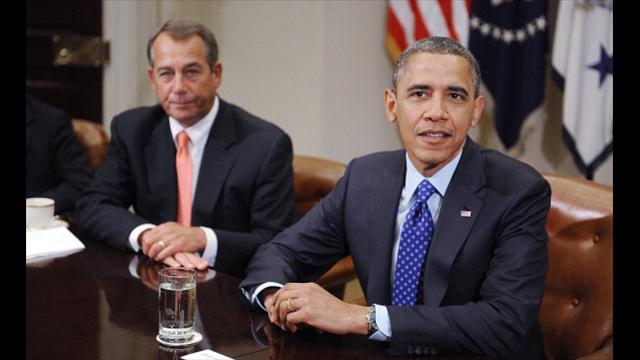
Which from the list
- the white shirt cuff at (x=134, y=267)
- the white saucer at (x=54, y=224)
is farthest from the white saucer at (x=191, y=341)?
the white saucer at (x=54, y=224)

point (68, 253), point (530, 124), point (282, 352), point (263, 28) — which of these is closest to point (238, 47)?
point (263, 28)

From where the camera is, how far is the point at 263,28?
13.5 ft

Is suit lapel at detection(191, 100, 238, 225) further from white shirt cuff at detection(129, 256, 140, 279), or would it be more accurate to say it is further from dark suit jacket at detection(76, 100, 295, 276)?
white shirt cuff at detection(129, 256, 140, 279)

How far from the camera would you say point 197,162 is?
265 cm

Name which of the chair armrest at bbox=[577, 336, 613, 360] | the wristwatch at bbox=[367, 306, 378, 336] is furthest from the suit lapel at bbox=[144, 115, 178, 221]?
the chair armrest at bbox=[577, 336, 613, 360]

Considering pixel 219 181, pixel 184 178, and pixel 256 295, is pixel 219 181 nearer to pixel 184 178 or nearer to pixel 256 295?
pixel 184 178

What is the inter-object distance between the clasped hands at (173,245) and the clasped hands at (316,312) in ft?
1.57

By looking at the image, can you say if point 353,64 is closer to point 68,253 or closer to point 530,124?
point 530,124

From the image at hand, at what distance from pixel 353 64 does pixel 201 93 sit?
152cm

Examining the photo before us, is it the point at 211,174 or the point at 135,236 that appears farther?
the point at 211,174

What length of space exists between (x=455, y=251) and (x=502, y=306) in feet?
0.59

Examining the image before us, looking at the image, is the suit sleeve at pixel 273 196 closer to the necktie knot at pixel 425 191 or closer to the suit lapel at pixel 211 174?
the suit lapel at pixel 211 174

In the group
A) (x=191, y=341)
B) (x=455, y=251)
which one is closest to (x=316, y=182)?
(x=455, y=251)

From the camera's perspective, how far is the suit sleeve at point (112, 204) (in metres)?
2.32
